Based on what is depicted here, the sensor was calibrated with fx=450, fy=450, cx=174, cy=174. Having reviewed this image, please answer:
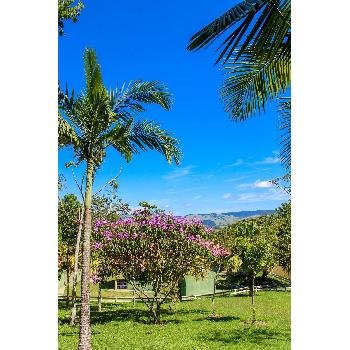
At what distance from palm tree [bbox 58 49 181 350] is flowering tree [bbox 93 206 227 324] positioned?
366cm

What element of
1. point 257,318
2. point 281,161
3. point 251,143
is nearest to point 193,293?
point 257,318

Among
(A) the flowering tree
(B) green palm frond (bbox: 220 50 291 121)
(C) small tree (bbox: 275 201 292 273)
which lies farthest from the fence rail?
(B) green palm frond (bbox: 220 50 291 121)

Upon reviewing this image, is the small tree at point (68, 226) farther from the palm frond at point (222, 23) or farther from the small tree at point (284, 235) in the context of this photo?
the palm frond at point (222, 23)

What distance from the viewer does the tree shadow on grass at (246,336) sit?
6336 mm

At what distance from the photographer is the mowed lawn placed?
5906 millimetres

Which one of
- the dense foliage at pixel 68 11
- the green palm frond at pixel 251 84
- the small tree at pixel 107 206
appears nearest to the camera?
the green palm frond at pixel 251 84

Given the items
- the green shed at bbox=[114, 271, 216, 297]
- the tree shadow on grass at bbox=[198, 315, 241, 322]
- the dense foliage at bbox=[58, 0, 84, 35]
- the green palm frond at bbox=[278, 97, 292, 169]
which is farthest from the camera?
the green shed at bbox=[114, 271, 216, 297]

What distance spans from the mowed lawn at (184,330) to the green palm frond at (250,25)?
4.65 m

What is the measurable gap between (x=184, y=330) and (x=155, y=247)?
1.56 meters

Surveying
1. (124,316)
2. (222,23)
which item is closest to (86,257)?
(222,23)

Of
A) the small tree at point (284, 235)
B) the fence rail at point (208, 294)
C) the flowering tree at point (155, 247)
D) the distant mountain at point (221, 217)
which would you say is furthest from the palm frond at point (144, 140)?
the small tree at point (284, 235)

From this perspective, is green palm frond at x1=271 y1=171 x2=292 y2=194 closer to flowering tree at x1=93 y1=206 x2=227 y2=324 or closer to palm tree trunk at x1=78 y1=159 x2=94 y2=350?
flowering tree at x1=93 y1=206 x2=227 y2=324
